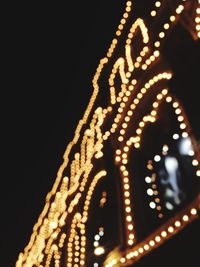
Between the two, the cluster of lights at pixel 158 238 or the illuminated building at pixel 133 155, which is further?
the illuminated building at pixel 133 155

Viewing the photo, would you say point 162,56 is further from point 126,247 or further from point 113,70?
point 126,247

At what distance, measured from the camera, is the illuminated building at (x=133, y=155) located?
3299mm

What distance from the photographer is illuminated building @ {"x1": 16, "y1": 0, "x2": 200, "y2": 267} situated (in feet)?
10.8

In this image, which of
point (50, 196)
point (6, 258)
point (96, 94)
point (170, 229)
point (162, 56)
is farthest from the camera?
point (6, 258)

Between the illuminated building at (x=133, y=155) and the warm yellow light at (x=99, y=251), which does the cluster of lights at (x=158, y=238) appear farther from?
the warm yellow light at (x=99, y=251)

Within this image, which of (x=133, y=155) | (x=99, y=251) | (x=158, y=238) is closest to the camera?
(x=158, y=238)

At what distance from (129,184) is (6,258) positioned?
26.7 feet

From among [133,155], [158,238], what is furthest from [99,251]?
[158,238]

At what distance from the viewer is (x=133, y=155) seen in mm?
3746

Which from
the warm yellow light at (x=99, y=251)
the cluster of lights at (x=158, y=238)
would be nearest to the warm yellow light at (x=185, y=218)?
the cluster of lights at (x=158, y=238)

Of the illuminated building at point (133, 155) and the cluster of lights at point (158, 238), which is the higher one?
the illuminated building at point (133, 155)

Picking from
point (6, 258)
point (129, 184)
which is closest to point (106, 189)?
point (129, 184)

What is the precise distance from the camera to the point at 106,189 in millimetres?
4637

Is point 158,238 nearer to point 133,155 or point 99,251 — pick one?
point 133,155
